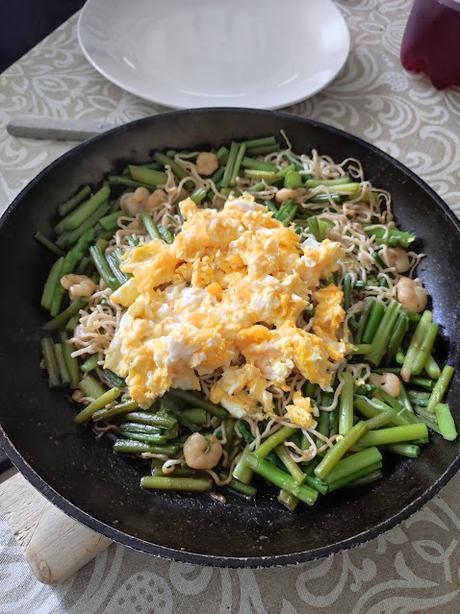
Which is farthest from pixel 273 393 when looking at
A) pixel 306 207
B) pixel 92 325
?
pixel 306 207

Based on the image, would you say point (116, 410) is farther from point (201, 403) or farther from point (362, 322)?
point (362, 322)

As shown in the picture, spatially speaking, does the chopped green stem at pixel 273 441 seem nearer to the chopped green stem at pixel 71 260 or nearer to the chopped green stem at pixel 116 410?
the chopped green stem at pixel 116 410

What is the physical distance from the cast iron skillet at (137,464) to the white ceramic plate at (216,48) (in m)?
0.61

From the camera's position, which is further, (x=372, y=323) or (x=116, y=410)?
(x=372, y=323)

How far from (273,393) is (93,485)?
26.8 inches

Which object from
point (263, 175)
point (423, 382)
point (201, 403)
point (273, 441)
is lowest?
point (423, 382)

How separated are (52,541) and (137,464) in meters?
0.36

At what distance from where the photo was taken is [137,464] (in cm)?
198

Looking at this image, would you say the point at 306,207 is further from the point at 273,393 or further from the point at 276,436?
the point at 276,436

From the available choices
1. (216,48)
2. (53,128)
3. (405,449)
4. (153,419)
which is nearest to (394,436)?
(405,449)

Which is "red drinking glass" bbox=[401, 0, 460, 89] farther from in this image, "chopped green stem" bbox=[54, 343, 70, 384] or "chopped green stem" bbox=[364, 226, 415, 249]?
"chopped green stem" bbox=[54, 343, 70, 384]

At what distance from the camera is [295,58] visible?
3.31m

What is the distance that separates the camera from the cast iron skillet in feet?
5.51

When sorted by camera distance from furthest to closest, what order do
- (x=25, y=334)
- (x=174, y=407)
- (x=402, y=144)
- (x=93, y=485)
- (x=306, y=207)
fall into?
(x=402, y=144)
(x=306, y=207)
(x=25, y=334)
(x=174, y=407)
(x=93, y=485)
